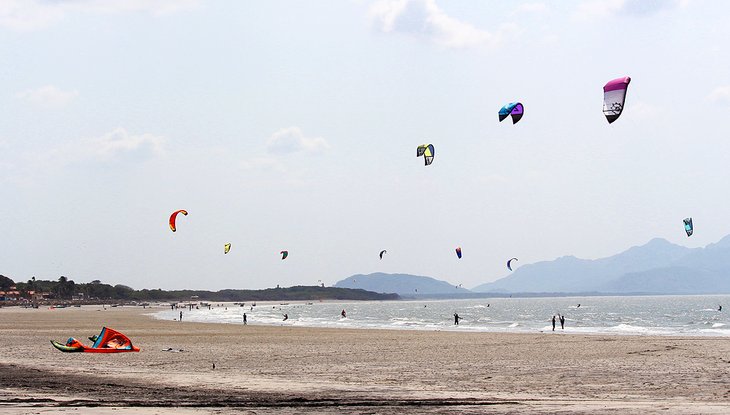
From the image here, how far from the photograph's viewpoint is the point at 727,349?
2562 cm

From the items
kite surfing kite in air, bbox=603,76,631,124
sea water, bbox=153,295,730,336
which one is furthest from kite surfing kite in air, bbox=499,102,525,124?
sea water, bbox=153,295,730,336

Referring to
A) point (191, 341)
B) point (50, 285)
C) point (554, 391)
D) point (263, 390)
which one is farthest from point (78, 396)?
point (50, 285)

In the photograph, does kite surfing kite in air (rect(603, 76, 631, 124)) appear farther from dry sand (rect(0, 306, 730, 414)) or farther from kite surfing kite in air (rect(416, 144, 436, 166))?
kite surfing kite in air (rect(416, 144, 436, 166))

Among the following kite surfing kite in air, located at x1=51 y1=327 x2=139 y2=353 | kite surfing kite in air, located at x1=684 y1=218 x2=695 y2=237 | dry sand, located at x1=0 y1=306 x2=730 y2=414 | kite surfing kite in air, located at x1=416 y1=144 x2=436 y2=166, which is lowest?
dry sand, located at x1=0 y1=306 x2=730 y2=414

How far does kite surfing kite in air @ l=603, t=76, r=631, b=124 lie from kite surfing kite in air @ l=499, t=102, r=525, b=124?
246 inches

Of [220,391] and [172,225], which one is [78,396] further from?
[172,225]

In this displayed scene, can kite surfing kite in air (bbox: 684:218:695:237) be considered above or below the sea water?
above

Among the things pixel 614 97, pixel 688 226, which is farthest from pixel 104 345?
pixel 688 226

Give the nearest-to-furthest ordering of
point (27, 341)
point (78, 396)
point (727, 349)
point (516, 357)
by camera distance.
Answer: point (78, 396), point (516, 357), point (727, 349), point (27, 341)

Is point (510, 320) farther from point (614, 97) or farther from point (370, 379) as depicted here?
point (370, 379)

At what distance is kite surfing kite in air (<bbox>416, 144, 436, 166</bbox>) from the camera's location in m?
38.6

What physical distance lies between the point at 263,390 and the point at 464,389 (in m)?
3.40

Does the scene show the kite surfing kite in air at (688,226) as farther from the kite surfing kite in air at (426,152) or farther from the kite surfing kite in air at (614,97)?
the kite surfing kite in air at (614,97)

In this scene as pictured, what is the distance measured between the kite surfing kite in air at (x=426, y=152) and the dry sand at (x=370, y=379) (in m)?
12.5
